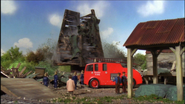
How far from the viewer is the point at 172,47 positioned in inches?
409

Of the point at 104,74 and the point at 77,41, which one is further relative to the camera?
the point at 77,41

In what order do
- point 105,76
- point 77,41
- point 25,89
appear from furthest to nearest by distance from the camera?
point 77,41 < point 105,76 < point 25,89

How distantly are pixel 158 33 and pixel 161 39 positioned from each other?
2.55 ft

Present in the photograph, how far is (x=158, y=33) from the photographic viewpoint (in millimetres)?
11289

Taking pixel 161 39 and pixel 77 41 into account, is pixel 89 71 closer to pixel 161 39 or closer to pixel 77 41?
pixel 161 39

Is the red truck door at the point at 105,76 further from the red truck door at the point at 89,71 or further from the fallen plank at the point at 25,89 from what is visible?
the fallen plank at the point at 25,89

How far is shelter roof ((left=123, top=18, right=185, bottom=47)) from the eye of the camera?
10.4 m

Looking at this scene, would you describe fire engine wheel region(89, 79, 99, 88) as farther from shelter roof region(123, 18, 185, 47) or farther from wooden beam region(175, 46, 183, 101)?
wooden beam region(175, 46, 183, 101)

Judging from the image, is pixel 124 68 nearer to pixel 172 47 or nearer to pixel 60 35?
pixel 172 47

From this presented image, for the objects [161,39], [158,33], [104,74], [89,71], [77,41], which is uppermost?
[77,41]

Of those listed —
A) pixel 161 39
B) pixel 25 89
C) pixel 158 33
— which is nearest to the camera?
pixel 25 89

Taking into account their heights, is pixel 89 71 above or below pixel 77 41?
below

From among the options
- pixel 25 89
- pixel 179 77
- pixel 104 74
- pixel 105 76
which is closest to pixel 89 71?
pixel 104 74

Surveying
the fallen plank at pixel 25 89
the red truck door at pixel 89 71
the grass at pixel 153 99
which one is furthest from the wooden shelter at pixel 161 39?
the red truck door at pixel 89 71
